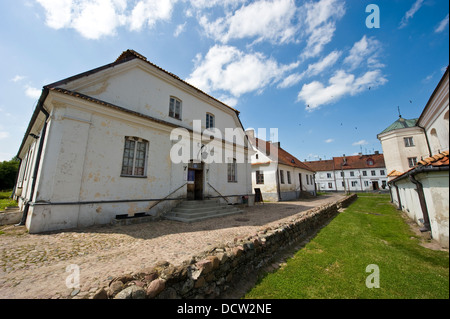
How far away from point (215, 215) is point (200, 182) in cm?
300

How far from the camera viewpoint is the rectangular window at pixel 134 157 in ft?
28.4

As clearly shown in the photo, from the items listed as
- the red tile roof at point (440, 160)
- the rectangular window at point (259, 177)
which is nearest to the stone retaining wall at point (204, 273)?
the red tile roof at point (440, 160)

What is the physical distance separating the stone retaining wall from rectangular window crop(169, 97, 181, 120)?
870 centimetres

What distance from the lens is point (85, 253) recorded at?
4.54 metres

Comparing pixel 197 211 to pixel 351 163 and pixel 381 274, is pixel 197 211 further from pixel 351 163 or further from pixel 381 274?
pixel 351 163

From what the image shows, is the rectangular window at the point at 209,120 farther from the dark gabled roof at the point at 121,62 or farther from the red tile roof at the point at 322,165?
the red tile roof at the point at 322,165

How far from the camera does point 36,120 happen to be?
926 cm

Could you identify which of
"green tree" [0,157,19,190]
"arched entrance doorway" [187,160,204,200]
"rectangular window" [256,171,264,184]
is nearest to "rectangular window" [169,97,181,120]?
"arched entrance doorway" [187,160,204,200]

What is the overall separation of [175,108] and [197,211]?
6465 millimetres

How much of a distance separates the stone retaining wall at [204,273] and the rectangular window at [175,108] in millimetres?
8701

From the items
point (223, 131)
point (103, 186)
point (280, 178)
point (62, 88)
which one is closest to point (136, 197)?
point (103, 186)

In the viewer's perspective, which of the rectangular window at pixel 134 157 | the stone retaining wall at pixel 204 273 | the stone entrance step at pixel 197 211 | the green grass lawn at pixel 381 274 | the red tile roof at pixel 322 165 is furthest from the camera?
the red tile roof at pixel 322 165

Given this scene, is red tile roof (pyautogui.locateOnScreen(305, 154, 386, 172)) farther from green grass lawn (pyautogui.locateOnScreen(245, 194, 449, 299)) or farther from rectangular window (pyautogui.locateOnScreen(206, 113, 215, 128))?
green grass lawn (pyautogui.locateOnScreen(245, 194, 449, 299))
